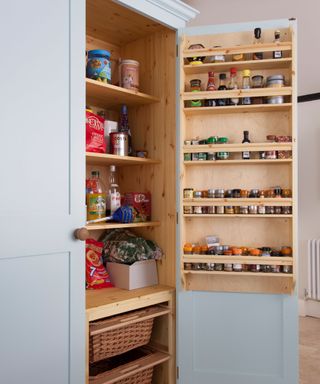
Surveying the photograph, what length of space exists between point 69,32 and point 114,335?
141 centimetres

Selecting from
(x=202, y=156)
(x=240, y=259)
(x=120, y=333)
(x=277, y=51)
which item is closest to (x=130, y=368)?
(x=120, y=333)

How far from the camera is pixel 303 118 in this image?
12.8ft

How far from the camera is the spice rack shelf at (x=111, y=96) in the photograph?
6.60 feet

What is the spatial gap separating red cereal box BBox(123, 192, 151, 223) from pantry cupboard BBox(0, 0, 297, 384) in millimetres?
51

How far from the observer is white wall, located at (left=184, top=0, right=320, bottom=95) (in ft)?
12.0

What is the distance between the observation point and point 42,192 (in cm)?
154

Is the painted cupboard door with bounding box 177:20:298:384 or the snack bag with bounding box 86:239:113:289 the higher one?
the snack bag with bounding box 86:239:113:289

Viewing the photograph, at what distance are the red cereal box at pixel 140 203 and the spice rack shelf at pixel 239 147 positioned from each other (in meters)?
0.40

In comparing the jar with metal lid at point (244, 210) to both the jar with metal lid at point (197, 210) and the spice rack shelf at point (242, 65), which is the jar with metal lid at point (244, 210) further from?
the spice rack shelf at point (242, 65)

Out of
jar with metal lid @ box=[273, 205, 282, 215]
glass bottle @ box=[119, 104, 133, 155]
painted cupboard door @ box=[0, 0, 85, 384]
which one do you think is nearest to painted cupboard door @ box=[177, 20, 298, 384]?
jar with metal lid @ box=[273, 205, 282, 215]

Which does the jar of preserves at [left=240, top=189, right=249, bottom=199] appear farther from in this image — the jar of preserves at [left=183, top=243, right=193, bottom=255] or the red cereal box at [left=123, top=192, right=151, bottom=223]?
the red cereal box at [left=123, top=192, right=151, bottom=223]

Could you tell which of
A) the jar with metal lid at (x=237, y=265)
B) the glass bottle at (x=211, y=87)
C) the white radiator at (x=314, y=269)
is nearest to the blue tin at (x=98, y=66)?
the glass bottle at (x=211, y=87)

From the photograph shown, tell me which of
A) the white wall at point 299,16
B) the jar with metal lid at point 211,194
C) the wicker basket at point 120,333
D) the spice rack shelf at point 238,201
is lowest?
the wicker basket at point 120,333

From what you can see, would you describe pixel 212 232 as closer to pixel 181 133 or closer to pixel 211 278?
pixel 211 278
